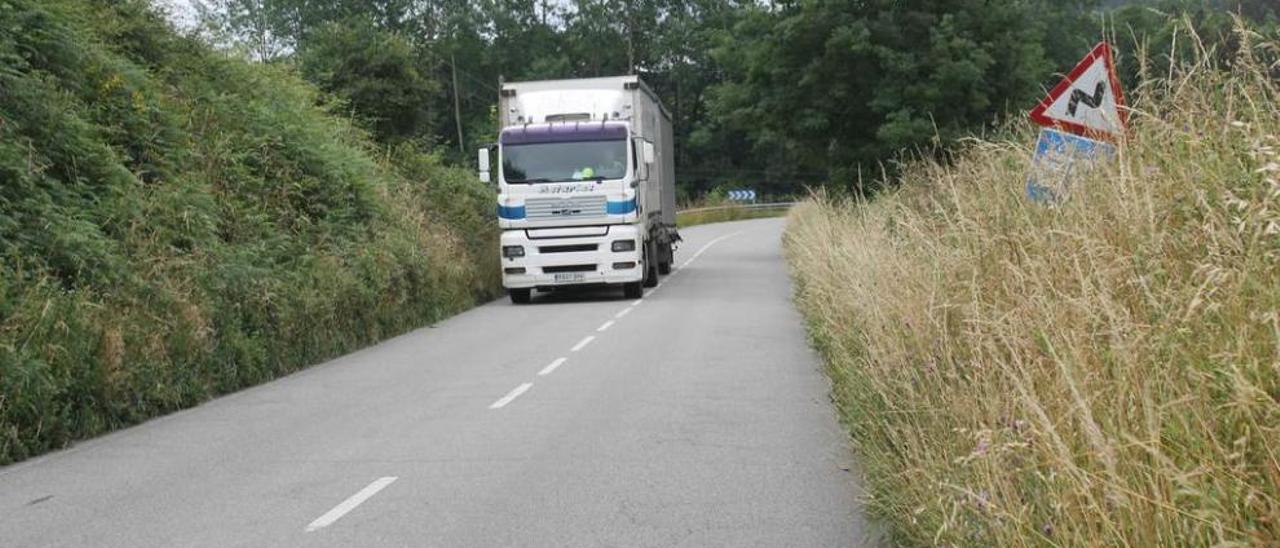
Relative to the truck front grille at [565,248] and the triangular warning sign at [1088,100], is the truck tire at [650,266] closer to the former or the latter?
the truck front grille at [565,248]

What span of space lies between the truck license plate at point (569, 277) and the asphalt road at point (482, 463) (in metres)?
7.92

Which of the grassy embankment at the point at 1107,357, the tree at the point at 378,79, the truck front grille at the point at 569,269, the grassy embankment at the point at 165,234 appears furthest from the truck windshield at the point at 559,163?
the grassy embankment at the point at 1107,357

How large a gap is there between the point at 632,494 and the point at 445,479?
124 cm

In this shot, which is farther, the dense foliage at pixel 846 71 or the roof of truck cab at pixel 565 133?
the dense foliage at pixel 846 71

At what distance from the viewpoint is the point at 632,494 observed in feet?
23.7

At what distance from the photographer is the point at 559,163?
22844 mm

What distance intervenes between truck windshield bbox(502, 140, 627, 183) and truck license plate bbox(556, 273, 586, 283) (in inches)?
66.7

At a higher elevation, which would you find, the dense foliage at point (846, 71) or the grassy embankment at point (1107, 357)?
the dense foliage at point (846, 71)

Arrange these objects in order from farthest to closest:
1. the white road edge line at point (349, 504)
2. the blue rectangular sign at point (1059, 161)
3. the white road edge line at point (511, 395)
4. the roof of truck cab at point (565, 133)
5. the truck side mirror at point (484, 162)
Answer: the roof of truck cab at point (565, 133) → the truck side mirror at point (484, 162) → the white road edge line at point (511, 395) → the blue rectangular sign at point (1059, 161) → the white road edge line at point (349, 504)

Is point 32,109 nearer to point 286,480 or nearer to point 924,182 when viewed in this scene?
point 286,480

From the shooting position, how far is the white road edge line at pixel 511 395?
35.3 ft

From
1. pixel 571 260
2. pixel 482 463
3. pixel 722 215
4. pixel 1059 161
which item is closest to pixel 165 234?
pixel 482 463

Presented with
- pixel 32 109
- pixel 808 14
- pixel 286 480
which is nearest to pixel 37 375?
pixel 286 480

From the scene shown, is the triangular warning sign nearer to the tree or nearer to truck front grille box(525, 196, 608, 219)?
truck front grille box(525, 196, 608, 219)
